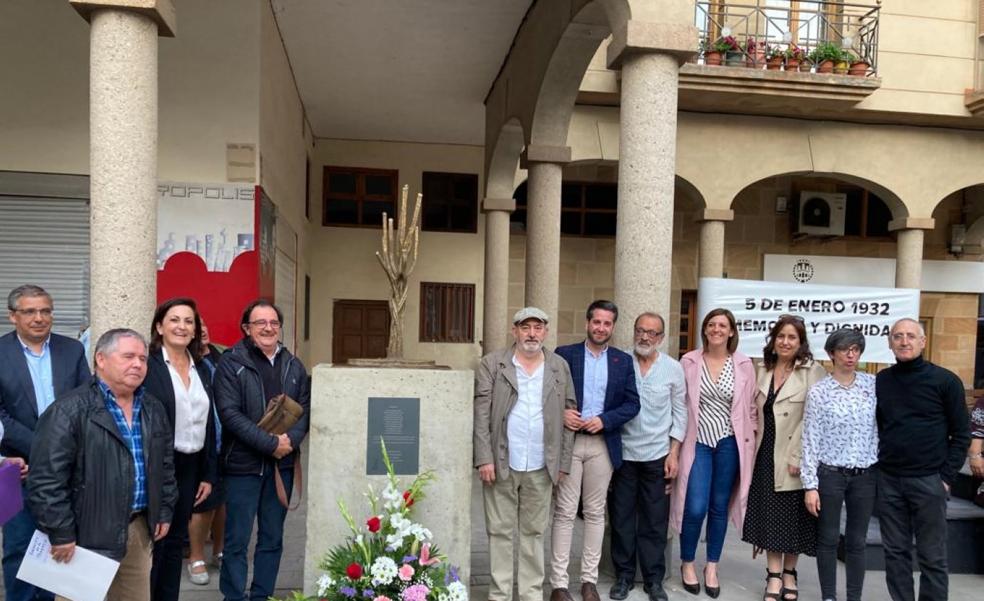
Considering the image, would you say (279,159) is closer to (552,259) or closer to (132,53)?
(552,259)

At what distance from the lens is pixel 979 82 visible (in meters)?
10.8

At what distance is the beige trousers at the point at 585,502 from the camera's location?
4.02 meters

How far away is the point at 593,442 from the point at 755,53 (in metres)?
7.98

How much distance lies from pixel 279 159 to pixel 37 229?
8.31 feet

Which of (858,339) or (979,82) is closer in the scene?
(858,339)

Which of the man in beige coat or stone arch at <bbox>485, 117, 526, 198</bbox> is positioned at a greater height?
stone arch at <bbox>485, 117, 526, 198</bbox>

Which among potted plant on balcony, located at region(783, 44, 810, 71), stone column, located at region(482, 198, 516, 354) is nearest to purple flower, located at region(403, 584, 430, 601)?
stone column, located at region(482, 198, 516, 354)

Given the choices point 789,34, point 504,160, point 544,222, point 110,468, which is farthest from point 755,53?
point 110,468

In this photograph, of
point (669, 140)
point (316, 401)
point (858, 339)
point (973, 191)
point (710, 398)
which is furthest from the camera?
point (973, 191)

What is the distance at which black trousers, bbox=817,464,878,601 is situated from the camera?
3889 millimetres

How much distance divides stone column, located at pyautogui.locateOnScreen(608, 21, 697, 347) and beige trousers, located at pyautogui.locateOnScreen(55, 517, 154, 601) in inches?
116

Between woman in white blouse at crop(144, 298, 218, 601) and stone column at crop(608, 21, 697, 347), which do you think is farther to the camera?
stone column at crop(608, 21, 697, 347)

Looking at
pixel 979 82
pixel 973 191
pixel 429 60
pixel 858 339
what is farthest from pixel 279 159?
pixel 973 191

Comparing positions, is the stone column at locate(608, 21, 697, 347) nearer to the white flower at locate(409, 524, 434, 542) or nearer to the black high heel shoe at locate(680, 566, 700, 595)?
the black high heel shoe at locate(680, 566, 700, 595)
